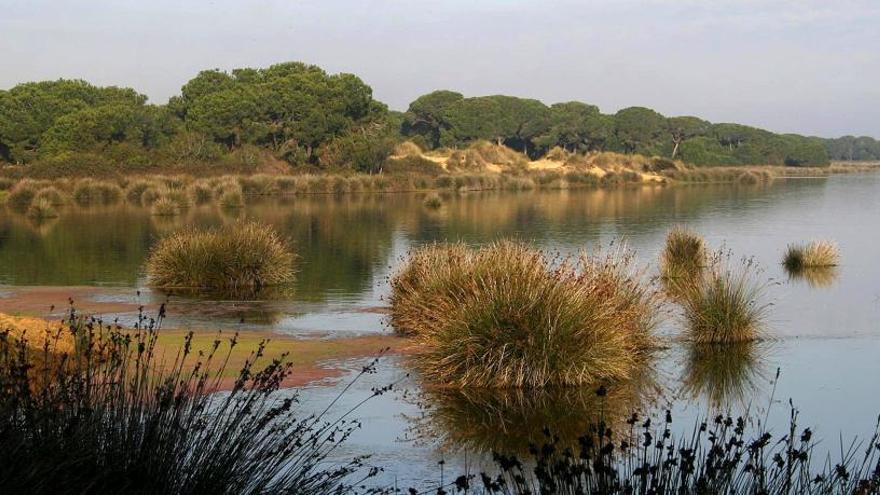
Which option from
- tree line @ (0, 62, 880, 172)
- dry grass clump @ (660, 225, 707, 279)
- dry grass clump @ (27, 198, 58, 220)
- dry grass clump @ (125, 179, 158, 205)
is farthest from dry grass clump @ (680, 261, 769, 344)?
tree line @ (0, 62, 880, 172)

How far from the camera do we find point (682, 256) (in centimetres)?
2273

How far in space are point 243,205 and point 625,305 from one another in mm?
39418

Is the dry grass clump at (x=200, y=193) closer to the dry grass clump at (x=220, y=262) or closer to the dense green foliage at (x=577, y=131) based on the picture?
the dry grass clump at (x=220, y=262)

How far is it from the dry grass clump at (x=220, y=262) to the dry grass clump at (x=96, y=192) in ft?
119

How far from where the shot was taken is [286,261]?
21859 millimetres

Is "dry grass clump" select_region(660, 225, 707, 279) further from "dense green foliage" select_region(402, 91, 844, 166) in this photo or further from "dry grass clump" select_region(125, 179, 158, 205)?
"dense green foliage" select_region(402, 91, 844, 166)

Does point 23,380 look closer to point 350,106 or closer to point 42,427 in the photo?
point 42,427

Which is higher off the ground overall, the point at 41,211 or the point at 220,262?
the point at 220,262

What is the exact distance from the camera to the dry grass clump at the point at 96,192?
56250 mm

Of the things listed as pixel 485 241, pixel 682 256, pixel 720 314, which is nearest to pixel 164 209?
pixel 485 241

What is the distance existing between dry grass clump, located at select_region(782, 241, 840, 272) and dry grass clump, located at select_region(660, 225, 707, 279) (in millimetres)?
2550

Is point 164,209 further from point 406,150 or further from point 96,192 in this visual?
point 406,150

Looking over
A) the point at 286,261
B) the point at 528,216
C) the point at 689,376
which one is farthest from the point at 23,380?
the point at 528,216

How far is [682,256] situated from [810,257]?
3.72 metres
